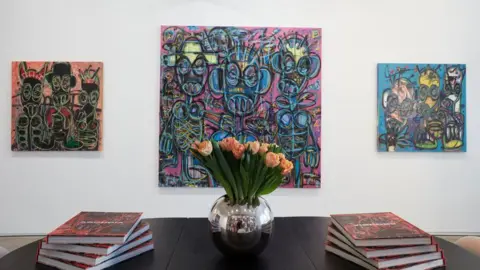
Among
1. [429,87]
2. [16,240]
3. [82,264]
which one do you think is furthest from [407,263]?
[16,240]

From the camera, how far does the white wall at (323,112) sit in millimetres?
3049

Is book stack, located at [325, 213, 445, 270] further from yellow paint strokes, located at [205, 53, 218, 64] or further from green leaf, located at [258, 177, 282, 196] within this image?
yellow paint strokes, located at [205, 53, 218, 64]

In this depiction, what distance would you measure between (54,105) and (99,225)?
226 centimetres

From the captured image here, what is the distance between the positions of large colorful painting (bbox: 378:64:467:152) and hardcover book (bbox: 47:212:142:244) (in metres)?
2.55

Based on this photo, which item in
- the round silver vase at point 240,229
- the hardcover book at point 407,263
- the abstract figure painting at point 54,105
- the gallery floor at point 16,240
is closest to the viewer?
the hardcover book at point 407,263

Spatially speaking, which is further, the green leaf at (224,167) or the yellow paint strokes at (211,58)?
the yellow paint strokes at (211,58)

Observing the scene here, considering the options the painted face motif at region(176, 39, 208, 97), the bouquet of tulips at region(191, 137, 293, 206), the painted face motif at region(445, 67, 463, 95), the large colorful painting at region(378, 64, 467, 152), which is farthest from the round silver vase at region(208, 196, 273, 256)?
the painted face motif at region(445, 67, 463, 95)

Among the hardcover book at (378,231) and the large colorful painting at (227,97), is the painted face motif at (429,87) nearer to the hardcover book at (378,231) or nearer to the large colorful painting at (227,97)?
the large colorful painting at (227,97)

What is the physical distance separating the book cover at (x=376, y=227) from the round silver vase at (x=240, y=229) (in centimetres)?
30

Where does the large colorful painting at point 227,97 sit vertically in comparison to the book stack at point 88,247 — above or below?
above

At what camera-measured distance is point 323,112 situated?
3.08m

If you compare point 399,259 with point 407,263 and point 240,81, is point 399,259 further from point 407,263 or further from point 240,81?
point 240,81

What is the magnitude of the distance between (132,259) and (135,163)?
2012 mm

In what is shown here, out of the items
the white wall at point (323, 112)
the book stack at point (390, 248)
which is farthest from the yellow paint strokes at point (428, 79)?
the book stack at point (390, 248)
